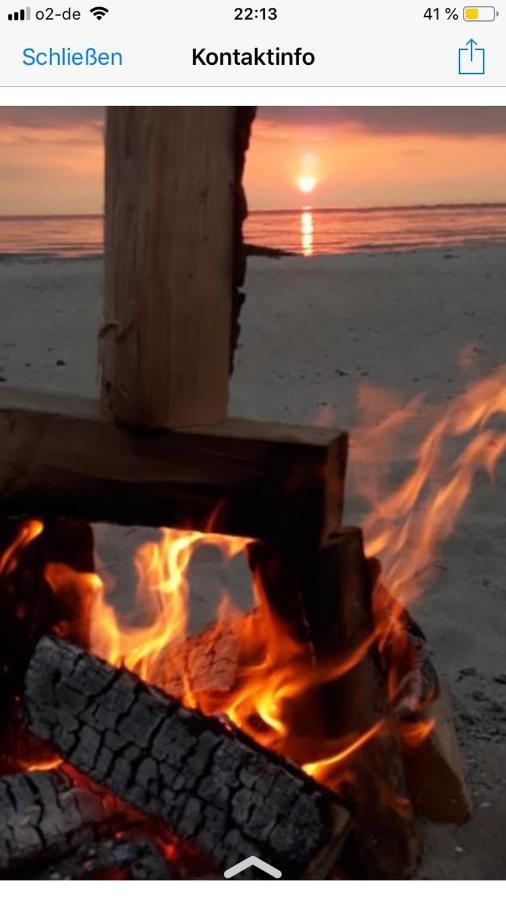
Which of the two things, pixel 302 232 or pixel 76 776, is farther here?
pixel 302 232

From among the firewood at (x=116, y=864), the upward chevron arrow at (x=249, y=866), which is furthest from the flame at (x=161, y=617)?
the upward chevron arrow at (x=249, y=866)

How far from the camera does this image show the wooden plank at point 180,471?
2.75m

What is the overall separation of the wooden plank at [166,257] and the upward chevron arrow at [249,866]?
3.93ft

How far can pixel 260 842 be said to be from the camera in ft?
9.27

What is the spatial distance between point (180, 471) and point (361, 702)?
2.85ft

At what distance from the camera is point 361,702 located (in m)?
2.99

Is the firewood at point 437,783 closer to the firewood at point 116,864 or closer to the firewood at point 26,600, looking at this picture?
the firewood at point 116,864

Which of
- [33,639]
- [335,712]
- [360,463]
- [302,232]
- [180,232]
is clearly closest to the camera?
[180,232]

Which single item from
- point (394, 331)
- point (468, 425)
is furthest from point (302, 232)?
point (468, 425)
